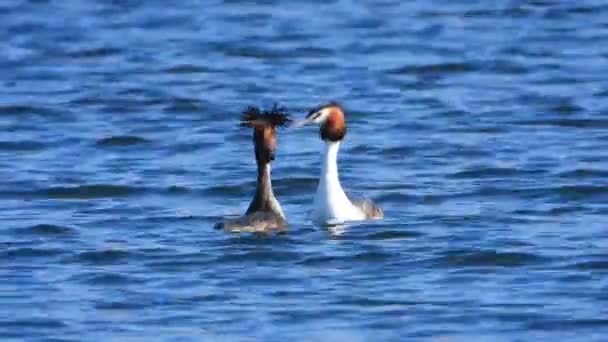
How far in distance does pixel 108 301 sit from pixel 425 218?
3.94 metres

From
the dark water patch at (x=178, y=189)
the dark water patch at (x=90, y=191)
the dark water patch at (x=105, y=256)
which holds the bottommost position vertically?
the dark water patch at (x=105, y=256)

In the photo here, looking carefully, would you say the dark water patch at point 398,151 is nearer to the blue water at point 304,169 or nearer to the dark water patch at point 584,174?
the blue water at point 304,169

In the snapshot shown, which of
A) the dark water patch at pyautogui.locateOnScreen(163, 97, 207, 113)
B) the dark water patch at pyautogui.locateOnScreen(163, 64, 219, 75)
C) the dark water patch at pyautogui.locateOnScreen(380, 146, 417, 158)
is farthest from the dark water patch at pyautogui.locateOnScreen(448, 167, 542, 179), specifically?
the dark water patch at pyautogui.locateOnScreen(163, 64, 219, 75)

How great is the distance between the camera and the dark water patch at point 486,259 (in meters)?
15.5

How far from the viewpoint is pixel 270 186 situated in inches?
660

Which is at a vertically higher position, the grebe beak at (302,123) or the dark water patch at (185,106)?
the grebe beak at (302,123)

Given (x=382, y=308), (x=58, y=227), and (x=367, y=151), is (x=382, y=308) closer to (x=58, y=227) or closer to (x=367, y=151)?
(x=58, y=227)

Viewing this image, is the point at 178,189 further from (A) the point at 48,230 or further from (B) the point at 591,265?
(B) the point at 591,265

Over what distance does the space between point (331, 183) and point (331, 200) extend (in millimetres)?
157

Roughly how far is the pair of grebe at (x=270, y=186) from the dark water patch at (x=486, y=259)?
1.32 m

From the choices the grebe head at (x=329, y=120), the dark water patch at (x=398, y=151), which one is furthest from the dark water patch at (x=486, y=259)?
the dark water patch at (x=398, y=151)

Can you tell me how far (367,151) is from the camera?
21375 millimetres

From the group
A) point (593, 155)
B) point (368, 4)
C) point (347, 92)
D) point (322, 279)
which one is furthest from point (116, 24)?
point (322, 279)

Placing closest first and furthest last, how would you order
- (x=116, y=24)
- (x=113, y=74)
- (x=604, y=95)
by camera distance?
(x=604, y=95) < (x=113, y=74) < (x=116, y=24)
